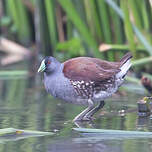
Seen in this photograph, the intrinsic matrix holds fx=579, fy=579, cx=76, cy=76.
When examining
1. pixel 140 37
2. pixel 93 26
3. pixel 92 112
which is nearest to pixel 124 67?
pixel 92 112

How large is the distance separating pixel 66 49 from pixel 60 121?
4832 mm

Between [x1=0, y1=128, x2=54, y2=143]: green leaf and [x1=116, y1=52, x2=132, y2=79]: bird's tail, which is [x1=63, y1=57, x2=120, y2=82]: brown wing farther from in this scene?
[x1=0, y1=128, x2=54, y2=143]: green leaf

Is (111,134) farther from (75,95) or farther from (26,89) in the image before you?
(26,89)

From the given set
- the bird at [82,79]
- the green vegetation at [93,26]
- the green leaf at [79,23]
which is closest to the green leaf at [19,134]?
the bird at [82,79]

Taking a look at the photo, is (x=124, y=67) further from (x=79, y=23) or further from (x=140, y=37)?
(x=79, y=23)

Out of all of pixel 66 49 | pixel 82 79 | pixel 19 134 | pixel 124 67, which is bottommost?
pixel 19 134

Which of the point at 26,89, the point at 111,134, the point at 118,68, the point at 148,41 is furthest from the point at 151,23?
the point at 111,134

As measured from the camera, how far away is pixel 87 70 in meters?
6.09

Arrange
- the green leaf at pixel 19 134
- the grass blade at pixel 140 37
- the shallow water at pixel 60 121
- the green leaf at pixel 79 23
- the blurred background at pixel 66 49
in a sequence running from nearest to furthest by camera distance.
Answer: the shallow water at pixel 60 121 → the green leaf at pixel 19 134 → the blurred background at pixel 66 49 → the grass blade at pixel 140 37 → the green leaf at pixel 79 23

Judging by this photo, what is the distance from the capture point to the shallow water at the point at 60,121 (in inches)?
188

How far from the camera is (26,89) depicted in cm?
874

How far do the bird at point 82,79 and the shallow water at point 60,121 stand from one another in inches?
10.0

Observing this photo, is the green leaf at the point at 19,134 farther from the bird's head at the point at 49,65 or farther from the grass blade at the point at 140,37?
the grass blade at the point at 140,37

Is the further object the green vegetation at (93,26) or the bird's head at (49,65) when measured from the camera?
the green vegetation at (93,26)
